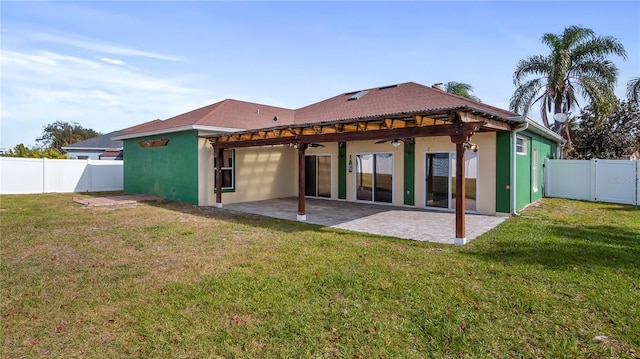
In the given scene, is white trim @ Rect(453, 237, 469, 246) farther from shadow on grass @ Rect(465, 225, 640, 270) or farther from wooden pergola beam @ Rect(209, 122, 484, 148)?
wooden pergola beam @ Rect(209, 122, 484, 148)

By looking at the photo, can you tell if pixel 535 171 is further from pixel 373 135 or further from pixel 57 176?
pixel 57 176

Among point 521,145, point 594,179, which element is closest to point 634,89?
point 594,179

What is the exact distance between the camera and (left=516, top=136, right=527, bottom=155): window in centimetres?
999

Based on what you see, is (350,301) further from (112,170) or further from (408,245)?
(112,170)

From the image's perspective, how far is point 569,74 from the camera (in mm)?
17656

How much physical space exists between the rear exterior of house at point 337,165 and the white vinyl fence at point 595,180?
37.7 inches

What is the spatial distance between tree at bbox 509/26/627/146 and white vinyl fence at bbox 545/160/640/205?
536cm

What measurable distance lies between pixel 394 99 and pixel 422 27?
11.0 feet

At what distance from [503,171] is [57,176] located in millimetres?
19282

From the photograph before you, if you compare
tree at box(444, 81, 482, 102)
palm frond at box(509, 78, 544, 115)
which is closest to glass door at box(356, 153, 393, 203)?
palm frond at box(509, 78, 544, 115)

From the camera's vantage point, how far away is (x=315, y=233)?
7355 mm

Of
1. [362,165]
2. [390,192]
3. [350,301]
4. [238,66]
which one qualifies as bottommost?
[350,301]

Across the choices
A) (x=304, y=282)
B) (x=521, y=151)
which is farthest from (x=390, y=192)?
(x=304, y=282)

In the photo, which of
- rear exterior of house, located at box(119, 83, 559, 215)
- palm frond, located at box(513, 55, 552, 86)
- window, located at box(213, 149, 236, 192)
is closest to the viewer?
rear exterior of house, located at box(119, 83, 559, 215)
